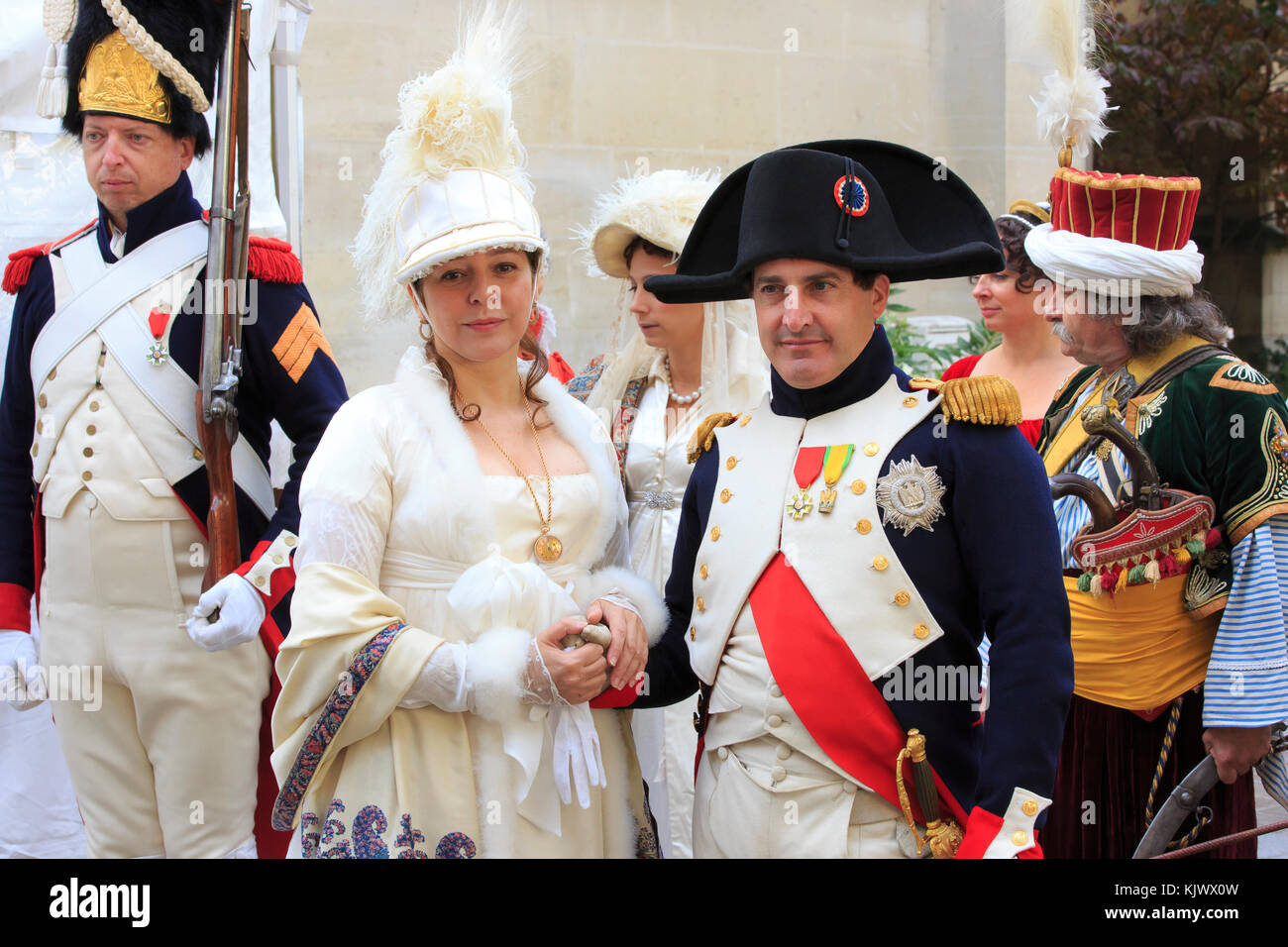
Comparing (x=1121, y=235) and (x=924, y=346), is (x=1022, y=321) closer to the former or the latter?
(x=1121, y=235)

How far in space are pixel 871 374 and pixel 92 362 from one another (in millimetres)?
1971

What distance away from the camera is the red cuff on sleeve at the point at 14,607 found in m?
3.20

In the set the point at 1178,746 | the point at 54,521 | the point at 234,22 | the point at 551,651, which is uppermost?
the point at 234,22

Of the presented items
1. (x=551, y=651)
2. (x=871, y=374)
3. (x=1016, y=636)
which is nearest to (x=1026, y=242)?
(x=871, y=374)

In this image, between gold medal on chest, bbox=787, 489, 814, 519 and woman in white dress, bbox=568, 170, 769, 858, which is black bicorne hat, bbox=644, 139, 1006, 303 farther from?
woman in white dress, bbox=568, 170, 769, 858

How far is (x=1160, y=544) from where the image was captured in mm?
3111

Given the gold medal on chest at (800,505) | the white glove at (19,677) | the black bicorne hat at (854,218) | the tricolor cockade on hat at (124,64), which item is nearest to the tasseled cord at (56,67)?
the tricolor cockade on hat at (124,64)

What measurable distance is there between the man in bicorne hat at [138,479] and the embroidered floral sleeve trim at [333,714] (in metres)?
0.64

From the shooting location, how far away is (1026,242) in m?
3.58

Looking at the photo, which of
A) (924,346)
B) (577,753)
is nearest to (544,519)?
(577,753)

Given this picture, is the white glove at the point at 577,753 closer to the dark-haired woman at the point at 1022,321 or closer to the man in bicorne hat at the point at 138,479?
the man in bicorne hat at the point at 138,479

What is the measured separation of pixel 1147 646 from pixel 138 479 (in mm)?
2600

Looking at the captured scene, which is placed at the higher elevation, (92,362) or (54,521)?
(92,362)
